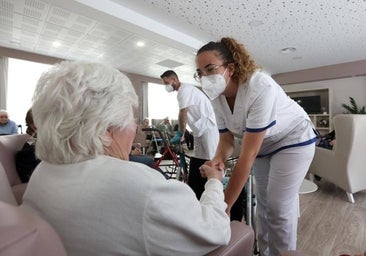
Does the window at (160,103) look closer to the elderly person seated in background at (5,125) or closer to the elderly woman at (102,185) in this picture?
the elderly person seated in background at (5,125)

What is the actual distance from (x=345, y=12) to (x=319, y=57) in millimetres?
2153

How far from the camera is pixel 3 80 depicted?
4.43 m

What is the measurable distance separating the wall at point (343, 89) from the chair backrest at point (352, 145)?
377 centimetres

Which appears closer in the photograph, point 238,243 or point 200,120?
point 238,243

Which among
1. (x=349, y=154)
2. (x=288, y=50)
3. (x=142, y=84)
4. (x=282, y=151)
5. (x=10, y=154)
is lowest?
(x=349, y=154)

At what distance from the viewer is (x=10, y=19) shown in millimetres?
3025

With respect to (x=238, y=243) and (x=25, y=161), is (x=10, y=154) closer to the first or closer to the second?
(x=25, y=161)

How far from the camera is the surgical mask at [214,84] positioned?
98 cm

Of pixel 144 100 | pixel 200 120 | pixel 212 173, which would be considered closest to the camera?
pixel 212 173

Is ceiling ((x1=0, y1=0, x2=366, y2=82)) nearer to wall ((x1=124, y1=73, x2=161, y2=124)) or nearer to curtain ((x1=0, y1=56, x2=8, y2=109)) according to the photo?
curtain ((x1=0, y1=56, x2=8, y2=109))

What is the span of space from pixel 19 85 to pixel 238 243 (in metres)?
5.56

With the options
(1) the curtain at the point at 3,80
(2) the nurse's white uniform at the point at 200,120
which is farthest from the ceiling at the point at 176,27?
(2) the nurse's white uniform at the point at 200,120

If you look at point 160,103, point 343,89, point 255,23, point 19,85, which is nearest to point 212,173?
point 255,23

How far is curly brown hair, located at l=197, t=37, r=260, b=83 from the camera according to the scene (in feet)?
3.18
